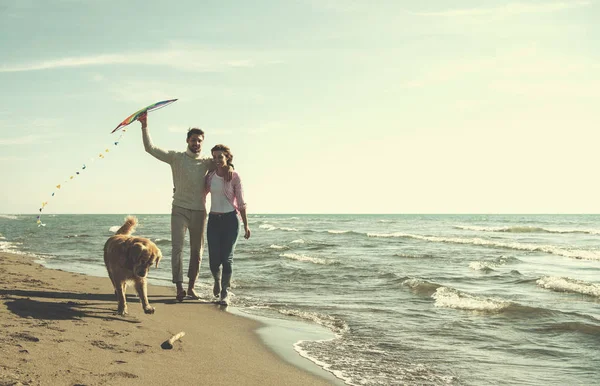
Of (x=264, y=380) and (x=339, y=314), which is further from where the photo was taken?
(x=339, y=314)

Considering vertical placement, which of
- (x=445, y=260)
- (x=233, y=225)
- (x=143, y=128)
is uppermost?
(x=143, y=128)

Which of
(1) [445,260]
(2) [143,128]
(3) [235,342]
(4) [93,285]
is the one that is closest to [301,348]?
(3) [235,342]

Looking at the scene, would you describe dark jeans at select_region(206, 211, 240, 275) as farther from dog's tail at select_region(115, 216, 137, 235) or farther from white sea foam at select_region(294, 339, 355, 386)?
white sea foam at select_region(294, 339, 355, 386)

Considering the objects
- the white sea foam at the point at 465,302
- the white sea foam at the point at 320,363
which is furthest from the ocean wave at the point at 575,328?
the white sea foam at the point at 320,363

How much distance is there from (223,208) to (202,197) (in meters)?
0.39

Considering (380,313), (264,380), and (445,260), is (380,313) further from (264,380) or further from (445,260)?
(445,260)

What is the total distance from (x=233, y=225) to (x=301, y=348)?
2.27m

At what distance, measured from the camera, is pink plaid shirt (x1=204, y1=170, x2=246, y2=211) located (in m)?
6.54

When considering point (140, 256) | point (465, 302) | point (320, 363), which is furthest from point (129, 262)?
point (465, 302)

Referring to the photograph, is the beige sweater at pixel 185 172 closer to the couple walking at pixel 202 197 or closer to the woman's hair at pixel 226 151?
the couple walking at pixel 202 197

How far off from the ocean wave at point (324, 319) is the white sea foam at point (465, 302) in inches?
83.8

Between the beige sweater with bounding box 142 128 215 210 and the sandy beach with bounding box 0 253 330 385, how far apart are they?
137cm

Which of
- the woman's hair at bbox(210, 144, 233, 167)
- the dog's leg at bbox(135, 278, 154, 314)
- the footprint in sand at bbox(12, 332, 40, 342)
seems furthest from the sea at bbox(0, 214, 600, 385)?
the footprint in sand at bbox(12, 332, 40, 342)

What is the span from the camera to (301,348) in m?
4.78
